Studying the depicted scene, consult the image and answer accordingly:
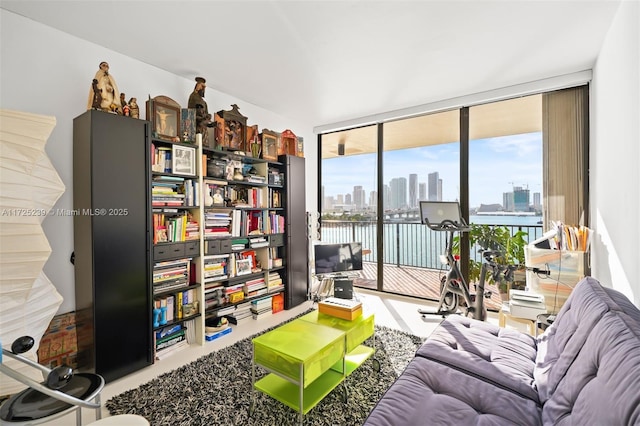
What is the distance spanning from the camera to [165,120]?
2.63 meters

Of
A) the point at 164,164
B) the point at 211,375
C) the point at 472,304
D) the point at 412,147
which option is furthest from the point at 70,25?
the point at 472,304

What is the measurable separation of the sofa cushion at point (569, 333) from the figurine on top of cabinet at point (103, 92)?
10.6 feet

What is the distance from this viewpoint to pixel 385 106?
3.90m

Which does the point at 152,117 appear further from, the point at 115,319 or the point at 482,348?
the point at 482,348

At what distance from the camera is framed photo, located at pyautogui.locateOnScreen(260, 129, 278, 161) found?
141 inches

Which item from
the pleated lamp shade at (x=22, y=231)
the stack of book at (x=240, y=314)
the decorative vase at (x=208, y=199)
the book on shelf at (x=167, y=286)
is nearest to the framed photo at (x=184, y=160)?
the decorative vase at (x=208, y=199)

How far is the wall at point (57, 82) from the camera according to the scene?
2.02 meters

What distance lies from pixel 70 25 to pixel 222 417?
3.00 metres

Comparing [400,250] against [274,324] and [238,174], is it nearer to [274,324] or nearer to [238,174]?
[274,324]

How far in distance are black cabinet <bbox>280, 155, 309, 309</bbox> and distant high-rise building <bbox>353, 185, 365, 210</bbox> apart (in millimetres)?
1056

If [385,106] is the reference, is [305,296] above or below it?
below

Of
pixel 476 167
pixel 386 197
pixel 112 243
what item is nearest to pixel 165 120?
pixel 112 243

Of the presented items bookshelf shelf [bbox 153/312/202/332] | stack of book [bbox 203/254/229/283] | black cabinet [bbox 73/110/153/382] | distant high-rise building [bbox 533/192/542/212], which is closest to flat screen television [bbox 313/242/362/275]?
stack of book [bbox 203/254/229/283]

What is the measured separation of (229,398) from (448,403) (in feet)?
4.70
